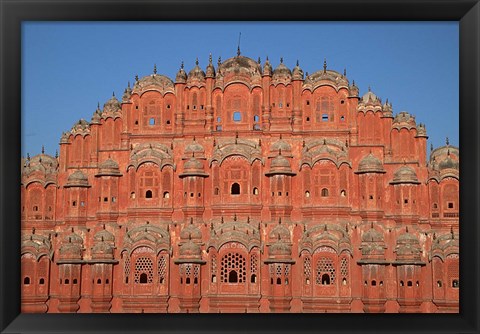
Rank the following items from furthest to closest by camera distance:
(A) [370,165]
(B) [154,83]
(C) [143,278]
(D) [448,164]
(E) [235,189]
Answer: (B) [154,83], (D) [448,164], (E) [235,189], (A) [370,165], (C) [143,278]

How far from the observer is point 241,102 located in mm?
25906

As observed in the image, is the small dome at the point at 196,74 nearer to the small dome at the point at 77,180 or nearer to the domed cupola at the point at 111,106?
the domed cupola at the point at 111,106

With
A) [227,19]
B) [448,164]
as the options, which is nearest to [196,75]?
[448,164]

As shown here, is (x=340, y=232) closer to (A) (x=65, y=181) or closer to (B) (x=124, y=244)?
(B) (x=124, y=244)

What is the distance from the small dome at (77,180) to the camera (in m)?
25.6

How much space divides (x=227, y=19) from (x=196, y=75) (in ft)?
40.9

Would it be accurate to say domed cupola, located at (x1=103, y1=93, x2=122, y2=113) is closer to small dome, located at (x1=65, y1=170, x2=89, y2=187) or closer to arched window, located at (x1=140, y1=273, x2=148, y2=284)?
small dome, located at (x1=65, y1=170, x2=89, y2=187)

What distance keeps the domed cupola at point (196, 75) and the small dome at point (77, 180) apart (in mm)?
4922

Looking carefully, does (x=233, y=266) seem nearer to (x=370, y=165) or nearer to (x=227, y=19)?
(x=370, y=165)

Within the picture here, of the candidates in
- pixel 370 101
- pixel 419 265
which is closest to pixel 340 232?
pixel 419 265

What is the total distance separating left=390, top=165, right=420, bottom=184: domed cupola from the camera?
979 inches

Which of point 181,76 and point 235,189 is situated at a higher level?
point 181,76

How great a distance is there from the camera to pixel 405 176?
24938 millimetres

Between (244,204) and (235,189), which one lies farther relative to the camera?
(235,189)
